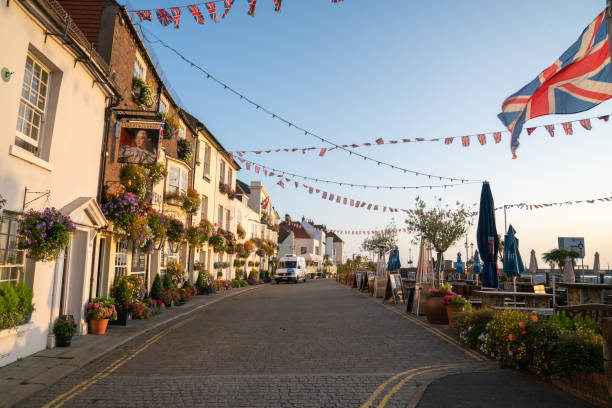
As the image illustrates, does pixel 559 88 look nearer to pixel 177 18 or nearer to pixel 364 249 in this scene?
pixel 177 18

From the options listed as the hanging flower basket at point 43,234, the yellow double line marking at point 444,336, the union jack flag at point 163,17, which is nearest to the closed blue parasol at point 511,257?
the yellow double line marking at point 444,336

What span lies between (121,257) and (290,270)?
31.8 m

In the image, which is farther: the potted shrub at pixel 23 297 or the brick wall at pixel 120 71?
the brick wall at pixel 120 71

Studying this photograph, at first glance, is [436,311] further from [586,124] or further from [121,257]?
[121,257]

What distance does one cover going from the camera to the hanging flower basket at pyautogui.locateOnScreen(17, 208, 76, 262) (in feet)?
24.9

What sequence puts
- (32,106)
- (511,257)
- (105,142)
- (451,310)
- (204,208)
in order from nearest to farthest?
(32,106) → (105,142) → (451,310) → (511,257) → (204,208)

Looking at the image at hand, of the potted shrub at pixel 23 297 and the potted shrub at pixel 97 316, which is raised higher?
the potted shrub at pixel 23 297

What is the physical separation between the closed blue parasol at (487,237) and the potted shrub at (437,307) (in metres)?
1.32

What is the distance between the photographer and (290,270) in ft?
148

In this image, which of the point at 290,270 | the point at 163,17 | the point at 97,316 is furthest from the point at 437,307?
the point at 290,270

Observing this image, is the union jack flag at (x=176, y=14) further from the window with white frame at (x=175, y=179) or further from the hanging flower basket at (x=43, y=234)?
the window with white frame at (x=175, y=179)

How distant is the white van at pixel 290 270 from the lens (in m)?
44.8

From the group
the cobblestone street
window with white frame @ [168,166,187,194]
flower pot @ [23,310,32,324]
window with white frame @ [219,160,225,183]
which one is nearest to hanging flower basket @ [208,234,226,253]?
window with white frame @ [219,160,225,183]

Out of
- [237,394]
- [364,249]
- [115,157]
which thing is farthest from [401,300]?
[364,249]
